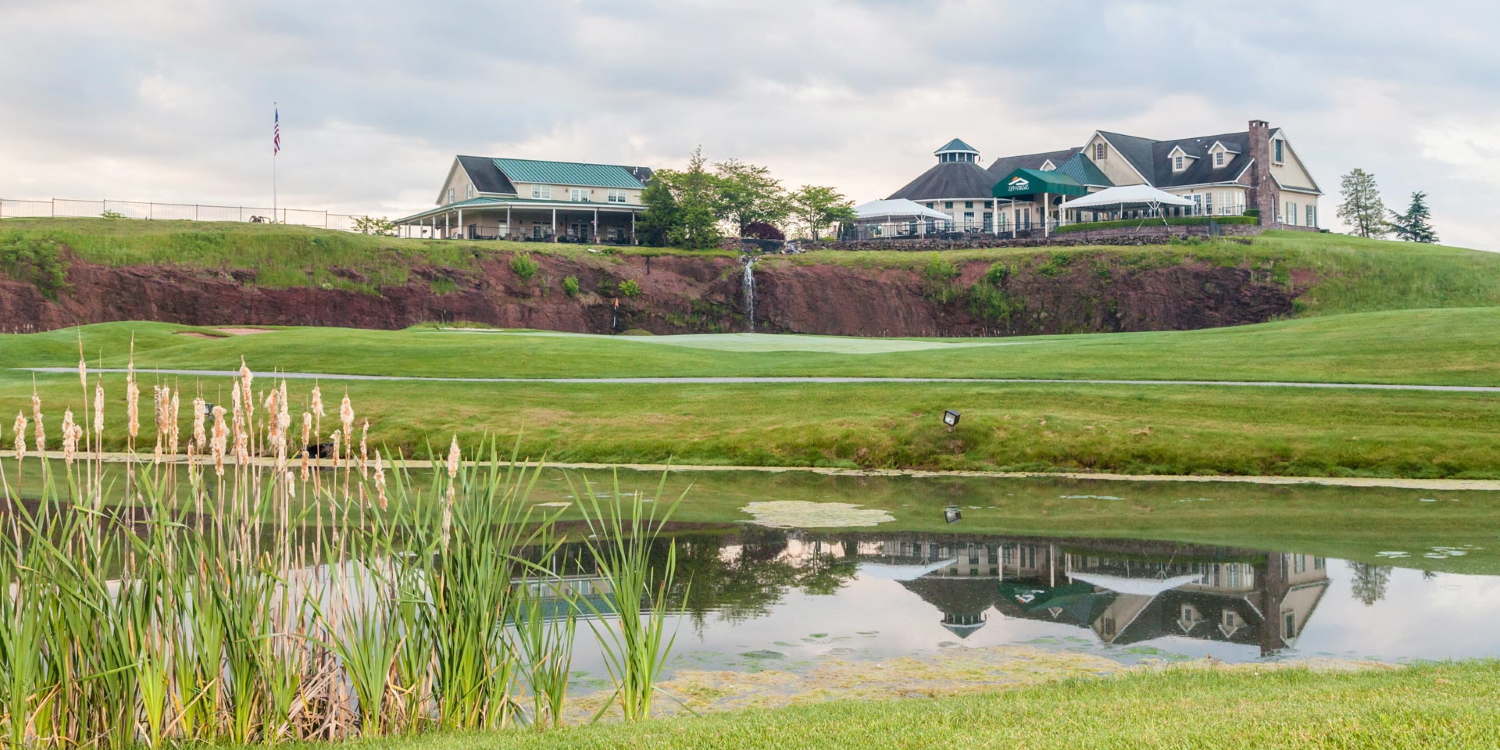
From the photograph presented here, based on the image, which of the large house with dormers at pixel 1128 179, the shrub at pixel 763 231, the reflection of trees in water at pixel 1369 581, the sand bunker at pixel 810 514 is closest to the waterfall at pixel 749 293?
the shrub at pixel 763 231

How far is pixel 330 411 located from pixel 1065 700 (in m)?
22.6

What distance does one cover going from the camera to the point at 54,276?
196ft

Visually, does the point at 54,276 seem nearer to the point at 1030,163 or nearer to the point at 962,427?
the point at 962,427

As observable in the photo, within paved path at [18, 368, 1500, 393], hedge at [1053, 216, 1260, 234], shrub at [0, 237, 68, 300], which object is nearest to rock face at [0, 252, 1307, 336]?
shrub at [0, 237, 68, 300]

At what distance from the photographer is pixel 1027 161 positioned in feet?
309

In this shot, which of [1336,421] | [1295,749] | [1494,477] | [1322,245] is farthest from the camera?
[1322,245]

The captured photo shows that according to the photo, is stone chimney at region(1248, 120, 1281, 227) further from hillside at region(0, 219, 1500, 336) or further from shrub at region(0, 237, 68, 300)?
shrub at region(0, 237, 68, 300)

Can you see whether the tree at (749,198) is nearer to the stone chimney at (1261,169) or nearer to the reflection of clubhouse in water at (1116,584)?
the stone chimney at (1261,169)

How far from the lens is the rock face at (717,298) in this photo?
203 ft

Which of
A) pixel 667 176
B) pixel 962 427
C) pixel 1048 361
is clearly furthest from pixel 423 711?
pixel 667 176

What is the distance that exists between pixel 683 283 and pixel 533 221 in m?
20.1

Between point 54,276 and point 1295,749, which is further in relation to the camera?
point 54,276

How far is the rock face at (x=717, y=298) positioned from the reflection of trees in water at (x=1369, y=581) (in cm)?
5381

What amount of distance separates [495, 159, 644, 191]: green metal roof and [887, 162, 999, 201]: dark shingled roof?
21.2m
